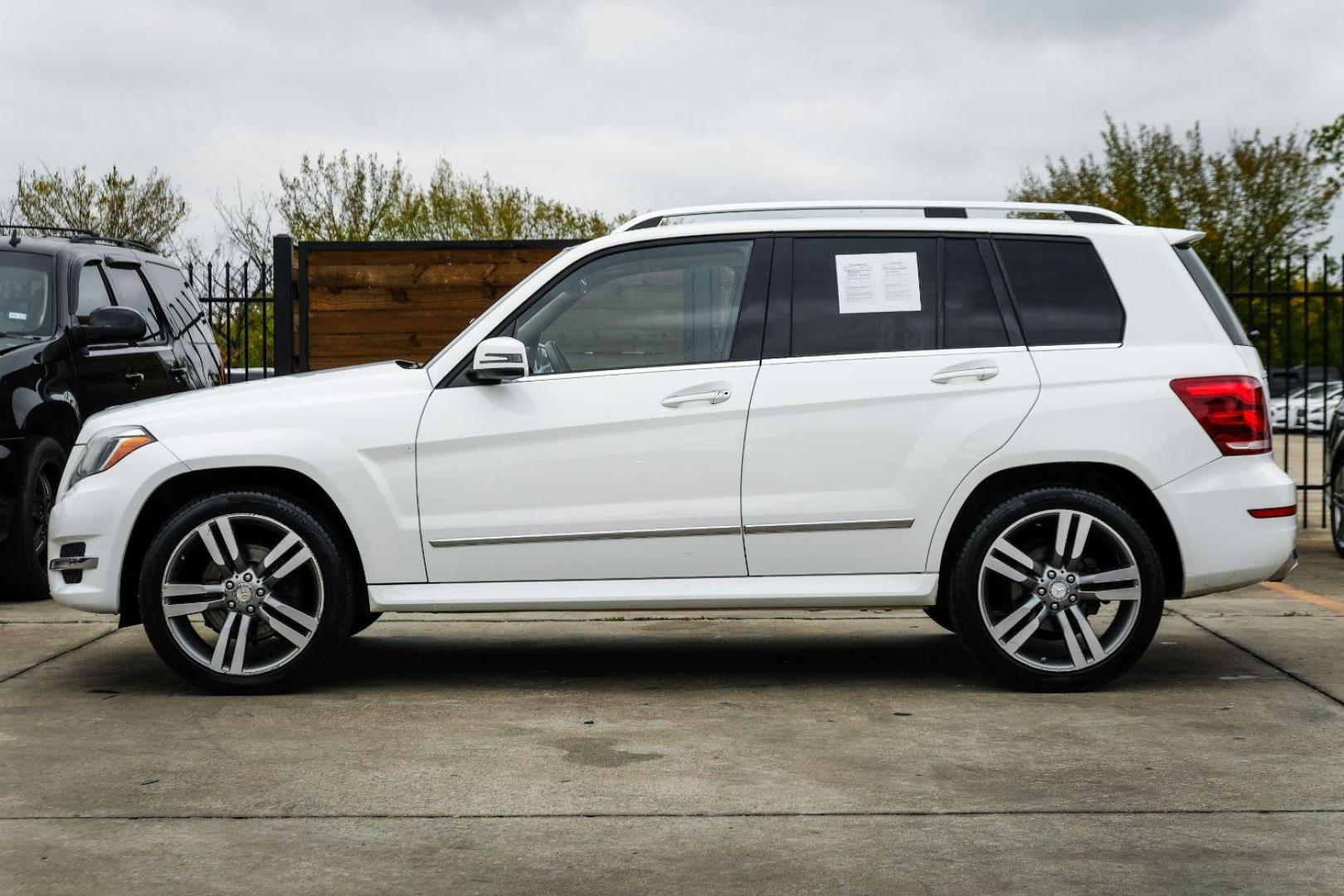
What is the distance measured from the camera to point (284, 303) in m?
11.7

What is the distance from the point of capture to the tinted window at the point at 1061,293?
619 cm

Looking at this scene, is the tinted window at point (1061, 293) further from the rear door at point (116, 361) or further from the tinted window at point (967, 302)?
the rear door at point (116, 361)

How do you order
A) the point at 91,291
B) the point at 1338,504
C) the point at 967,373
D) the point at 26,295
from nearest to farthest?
the point at 967,373
the point at 26,295
the point at 91,291
the point at 1338,504

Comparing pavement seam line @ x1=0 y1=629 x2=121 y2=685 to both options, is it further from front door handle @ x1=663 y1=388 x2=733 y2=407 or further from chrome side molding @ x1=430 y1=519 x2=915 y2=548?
front door handle @ x1=663 y1=388 x2=733 y2=407

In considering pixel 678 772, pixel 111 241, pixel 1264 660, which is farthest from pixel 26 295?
pixel 1264 660

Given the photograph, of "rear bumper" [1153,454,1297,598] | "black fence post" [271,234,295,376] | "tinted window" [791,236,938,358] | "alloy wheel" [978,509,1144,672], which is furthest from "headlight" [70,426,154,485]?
"black fence post" [271,234,295,376]

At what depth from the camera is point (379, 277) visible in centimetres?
1166

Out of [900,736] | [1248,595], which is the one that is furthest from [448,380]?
[1248,595]

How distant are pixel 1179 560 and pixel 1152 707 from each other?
577mm

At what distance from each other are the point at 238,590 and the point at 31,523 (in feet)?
11.2

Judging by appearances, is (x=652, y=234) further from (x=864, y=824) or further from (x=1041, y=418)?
(x=864, y=824)

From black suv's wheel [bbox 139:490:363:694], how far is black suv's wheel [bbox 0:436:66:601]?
119 inches

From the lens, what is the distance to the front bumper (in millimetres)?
6141

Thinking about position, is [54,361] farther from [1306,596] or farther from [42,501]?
[1306,596]
